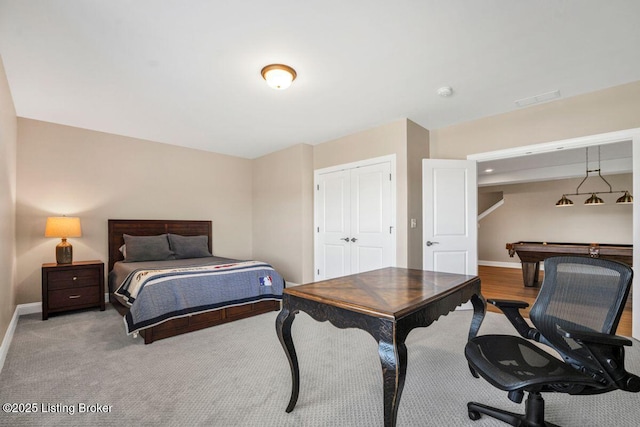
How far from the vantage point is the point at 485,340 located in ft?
5.52

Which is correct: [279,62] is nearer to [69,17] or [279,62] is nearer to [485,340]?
[69,17]

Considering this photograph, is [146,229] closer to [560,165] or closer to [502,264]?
[560,165]

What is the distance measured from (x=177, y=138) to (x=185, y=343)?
3209 mm

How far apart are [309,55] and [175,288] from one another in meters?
2.52

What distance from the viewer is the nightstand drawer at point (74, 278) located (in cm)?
351

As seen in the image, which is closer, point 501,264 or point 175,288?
point 175,288

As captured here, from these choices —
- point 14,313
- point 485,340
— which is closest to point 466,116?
point 485,340

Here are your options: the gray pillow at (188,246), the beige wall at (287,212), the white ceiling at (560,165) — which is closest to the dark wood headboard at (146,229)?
the gray pillow at (188,246)

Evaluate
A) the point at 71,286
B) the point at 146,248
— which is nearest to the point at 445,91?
the point at 146,248

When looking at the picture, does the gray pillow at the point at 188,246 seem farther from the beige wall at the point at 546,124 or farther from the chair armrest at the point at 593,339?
the chair armrest at the point at 593,339

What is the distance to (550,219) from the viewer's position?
7.32 metres

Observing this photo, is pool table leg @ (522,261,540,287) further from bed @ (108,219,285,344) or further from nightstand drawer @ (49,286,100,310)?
nightstand drawer @ (49,286,100,310)

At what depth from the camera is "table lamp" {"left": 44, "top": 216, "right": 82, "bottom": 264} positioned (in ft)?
11.7

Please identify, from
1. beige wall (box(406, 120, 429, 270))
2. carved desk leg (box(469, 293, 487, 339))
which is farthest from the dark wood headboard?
carved desk leg (box(469, 293, 487, 339))
